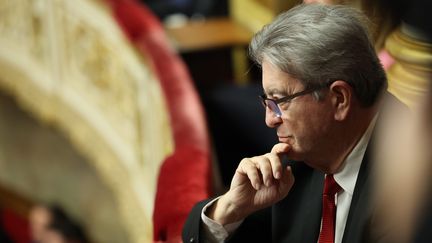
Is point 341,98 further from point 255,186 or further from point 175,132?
point 175,132

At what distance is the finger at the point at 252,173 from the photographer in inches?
65.0

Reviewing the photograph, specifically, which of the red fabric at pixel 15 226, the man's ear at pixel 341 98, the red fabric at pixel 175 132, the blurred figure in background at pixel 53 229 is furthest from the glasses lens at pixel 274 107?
the red fabric at pixel 15 226

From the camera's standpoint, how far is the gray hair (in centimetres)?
149

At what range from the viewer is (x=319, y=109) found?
1566 mm

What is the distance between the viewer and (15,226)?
8.11 meters

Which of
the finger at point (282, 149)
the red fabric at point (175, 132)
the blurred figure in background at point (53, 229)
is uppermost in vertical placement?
the finger at point (282, 149)

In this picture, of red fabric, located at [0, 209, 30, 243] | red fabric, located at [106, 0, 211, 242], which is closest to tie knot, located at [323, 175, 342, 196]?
red fabric, located at [106, 0, 211, 242]

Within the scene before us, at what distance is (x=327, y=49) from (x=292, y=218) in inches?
16.6

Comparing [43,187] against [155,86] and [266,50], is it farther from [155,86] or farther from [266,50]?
[266,50]

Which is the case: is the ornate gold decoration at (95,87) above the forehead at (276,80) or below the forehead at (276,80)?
below

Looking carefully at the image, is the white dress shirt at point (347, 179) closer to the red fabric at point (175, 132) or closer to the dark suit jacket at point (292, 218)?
the dark suit jacket at point (292, 218)

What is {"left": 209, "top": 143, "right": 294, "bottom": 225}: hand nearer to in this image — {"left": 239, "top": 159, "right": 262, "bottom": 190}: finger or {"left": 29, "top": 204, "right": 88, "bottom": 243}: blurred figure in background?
{"left": 239, "top": 159, "right": 262, "bottom": 190}: finger

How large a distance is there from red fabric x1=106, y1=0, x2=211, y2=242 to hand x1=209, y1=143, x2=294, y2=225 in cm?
36

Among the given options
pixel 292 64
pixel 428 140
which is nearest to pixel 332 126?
pixel 292 64
